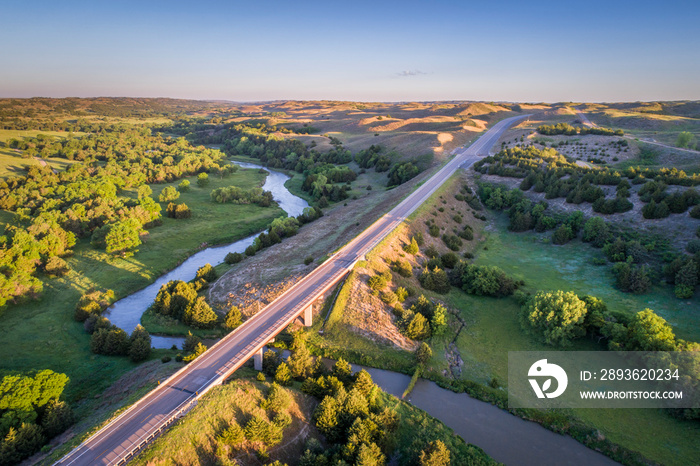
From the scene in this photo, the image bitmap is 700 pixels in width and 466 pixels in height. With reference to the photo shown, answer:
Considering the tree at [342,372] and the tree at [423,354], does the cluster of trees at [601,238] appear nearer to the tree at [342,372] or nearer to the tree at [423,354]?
the tree at [423,354]

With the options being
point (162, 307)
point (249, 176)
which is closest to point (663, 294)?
point (162, 307)

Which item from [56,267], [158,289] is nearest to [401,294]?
[158,289]

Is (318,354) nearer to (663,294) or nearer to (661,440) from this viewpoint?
(661,440)

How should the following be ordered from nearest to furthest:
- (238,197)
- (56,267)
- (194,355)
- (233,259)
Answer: (194,355)
(56,267)
(233,259)
(238,197)

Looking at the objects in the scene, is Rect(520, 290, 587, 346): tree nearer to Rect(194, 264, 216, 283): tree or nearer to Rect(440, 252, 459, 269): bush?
Rect(440, 252, 459, 269): bush

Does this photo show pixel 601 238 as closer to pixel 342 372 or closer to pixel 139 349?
pixel 342 372

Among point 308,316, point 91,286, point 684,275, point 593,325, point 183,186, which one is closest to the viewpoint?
point 593,325
